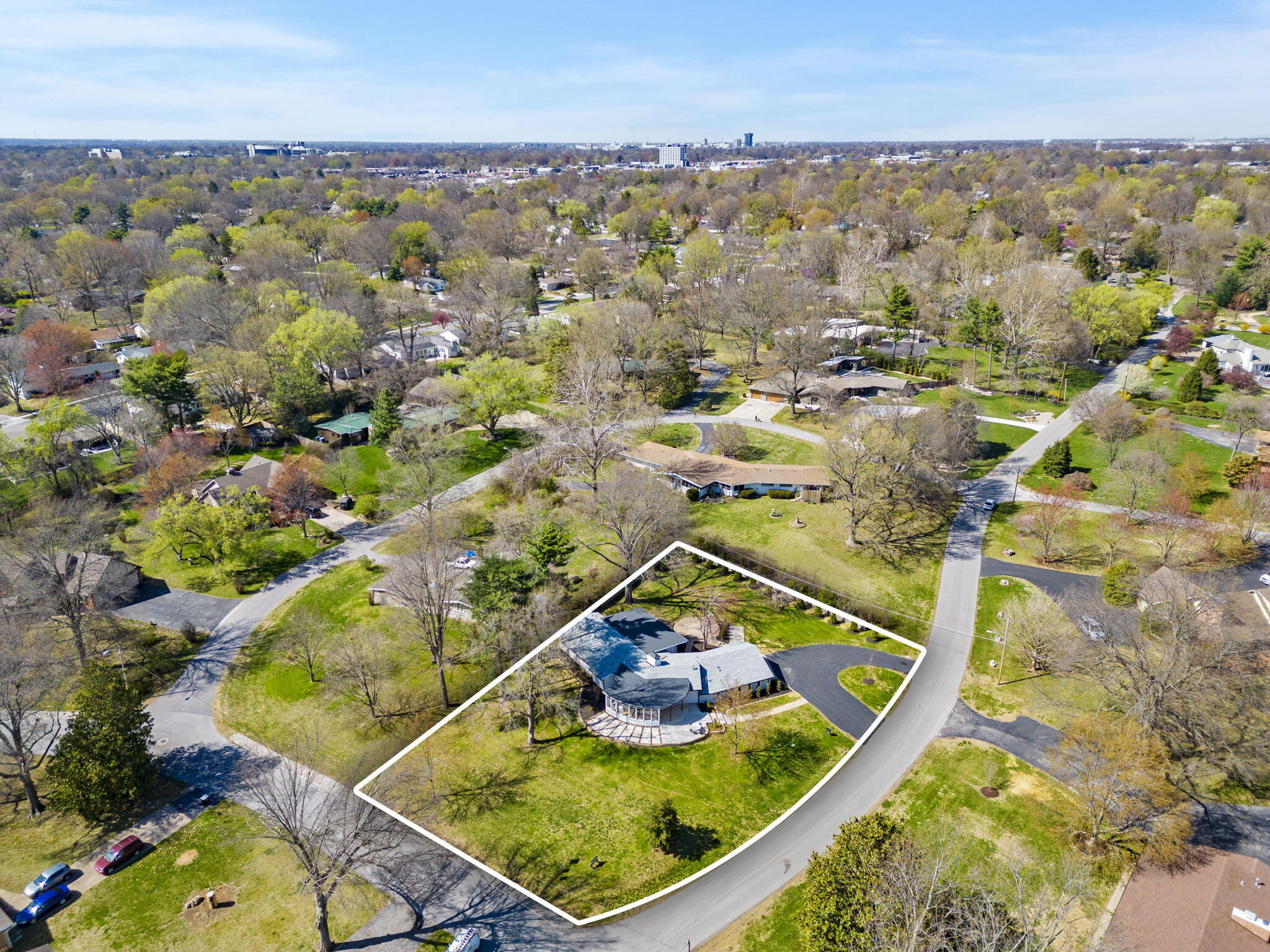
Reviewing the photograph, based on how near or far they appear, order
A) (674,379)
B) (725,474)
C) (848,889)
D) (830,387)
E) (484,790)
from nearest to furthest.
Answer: (848,889) → (484,790) → (725,474) → (830,387) → (674,379)

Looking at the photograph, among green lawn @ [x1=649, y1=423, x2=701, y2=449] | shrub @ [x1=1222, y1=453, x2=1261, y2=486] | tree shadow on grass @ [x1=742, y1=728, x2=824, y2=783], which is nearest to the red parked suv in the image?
tree shadow on grass @ [x1=742, y1=728, x2=824, y2=783]

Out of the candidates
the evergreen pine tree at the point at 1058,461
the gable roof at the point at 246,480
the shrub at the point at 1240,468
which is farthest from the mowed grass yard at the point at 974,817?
the gable roof at the point at 246,480

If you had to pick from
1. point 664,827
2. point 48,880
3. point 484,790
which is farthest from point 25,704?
point 664,827

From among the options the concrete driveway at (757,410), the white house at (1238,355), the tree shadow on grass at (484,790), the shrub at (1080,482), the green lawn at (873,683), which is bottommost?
the tree shadow on grass at (484,790)

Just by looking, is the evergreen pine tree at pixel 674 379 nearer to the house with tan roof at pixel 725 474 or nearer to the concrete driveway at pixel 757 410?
the concrete driveway at pixel 757 410

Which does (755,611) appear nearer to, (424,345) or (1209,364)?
(1209,364)

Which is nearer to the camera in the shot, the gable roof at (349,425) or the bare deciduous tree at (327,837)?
the bare deciduous tree at (327,837)
